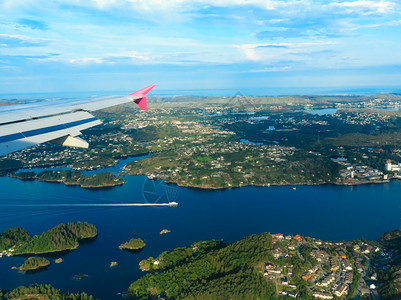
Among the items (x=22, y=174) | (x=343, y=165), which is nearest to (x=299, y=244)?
(x=343, y=165)

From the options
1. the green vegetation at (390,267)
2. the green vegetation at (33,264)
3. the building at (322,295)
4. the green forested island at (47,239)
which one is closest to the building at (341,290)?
the building at (322,295)

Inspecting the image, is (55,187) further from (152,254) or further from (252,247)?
(252,247)

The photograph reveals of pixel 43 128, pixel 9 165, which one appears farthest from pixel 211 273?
pixel 9 165

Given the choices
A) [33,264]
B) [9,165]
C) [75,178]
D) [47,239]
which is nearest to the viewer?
[33,264]

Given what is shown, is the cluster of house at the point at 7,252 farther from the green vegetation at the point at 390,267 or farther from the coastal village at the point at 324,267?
the green vegetation at the point at 390,267

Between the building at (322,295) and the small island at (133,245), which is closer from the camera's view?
the building at (322,295)

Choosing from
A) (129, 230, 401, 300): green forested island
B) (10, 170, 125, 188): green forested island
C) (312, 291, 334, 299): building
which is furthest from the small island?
(10, 170, 125, 188): green forested island

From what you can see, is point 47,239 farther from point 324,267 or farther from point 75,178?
point 324,267
